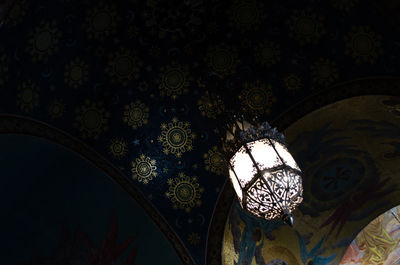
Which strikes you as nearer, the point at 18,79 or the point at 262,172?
the point at 262,172

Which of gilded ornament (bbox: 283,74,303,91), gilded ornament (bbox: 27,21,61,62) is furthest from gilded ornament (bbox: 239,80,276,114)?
gilded ornament (bbox: 27,21,61,62)

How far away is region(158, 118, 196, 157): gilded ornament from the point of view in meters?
6.50

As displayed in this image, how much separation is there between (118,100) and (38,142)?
134 cm

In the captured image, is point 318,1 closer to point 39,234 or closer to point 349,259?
point 39,234

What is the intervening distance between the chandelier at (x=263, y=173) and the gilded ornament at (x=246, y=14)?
6.28 ft

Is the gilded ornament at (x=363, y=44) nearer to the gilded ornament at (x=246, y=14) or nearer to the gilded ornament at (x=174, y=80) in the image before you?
the gilded ornament at (x=246, y=14)

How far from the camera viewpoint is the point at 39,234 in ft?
21.8

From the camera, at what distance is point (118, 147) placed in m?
6.55

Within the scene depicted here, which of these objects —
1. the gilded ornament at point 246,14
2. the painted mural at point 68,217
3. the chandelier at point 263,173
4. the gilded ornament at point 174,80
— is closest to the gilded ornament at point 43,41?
the painted mural at point 68,217

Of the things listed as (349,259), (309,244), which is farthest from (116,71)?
(349,259)

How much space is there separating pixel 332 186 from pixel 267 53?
103 inches

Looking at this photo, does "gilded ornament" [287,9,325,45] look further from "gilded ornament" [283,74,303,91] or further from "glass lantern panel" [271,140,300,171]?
"glass lantern panel" [271,140,300,171]

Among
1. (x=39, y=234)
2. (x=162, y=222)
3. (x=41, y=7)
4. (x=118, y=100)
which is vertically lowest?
(x=162, y=222)

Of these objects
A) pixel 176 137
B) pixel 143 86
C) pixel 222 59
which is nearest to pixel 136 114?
pixel 143 86
